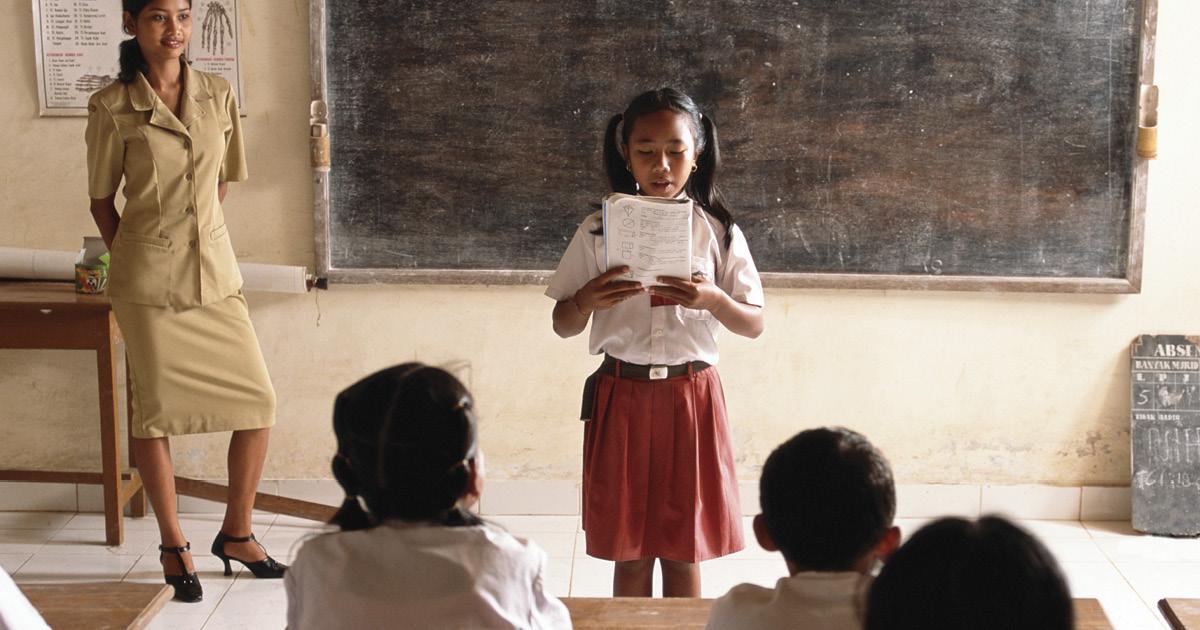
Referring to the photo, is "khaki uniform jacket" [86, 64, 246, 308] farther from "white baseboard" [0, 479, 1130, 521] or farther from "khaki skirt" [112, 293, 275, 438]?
"white baseboard" [0, 479, 1130, 521]

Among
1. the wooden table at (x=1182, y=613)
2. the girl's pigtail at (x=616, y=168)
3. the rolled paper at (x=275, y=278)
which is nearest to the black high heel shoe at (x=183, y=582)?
the rolled paper at (x=275, y=278)

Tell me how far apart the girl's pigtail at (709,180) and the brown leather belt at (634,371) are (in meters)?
0.25

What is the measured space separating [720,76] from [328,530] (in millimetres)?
2329

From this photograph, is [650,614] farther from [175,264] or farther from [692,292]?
[175,264]

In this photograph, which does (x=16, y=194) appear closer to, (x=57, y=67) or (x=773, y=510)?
(x=57, y=67)

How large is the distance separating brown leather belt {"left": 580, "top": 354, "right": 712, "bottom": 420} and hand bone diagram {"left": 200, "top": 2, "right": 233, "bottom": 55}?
5.66 feet

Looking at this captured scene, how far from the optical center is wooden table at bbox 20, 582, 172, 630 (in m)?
1.69

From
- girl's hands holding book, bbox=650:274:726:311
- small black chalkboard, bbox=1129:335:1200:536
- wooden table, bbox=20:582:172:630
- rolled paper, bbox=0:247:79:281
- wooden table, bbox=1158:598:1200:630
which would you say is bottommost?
small black chalkboard, bbox=1129:335:1200:536

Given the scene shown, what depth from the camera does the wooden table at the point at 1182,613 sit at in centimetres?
162

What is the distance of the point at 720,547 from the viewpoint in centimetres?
236

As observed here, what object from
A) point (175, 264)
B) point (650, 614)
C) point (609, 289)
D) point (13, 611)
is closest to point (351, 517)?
point (13, 611)

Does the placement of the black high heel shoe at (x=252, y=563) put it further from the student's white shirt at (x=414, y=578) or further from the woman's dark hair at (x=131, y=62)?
the student's white shirt at (x=414, y=578)

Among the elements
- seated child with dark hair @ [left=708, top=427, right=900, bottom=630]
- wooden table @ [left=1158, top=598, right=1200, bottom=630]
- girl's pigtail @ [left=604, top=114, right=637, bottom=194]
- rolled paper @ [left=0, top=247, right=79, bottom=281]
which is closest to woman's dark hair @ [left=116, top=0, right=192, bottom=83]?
rolled paper @ [left=0, top=247, right=79, bottom=281]

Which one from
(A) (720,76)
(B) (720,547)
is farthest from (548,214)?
(B) (720,547)
